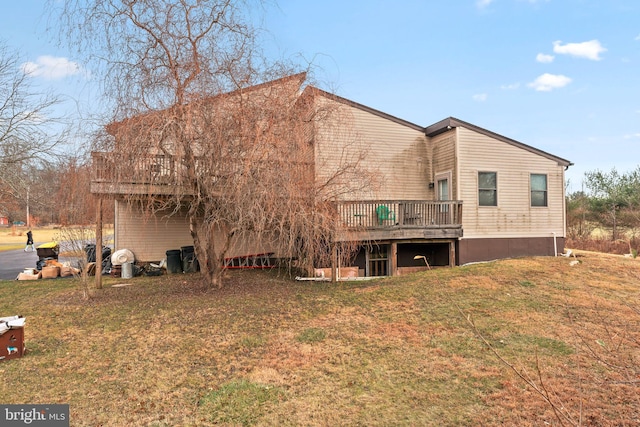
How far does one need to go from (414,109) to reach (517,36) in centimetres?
414

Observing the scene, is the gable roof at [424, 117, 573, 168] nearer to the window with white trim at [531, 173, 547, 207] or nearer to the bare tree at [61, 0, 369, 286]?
the window with white trim at [531, 173, 547, 207]

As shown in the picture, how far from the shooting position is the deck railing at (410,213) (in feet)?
35.7

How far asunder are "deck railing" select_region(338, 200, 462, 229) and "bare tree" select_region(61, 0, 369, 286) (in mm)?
3346

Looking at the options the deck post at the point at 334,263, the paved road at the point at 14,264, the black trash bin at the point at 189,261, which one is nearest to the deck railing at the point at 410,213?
the deck post at the point at 334,263

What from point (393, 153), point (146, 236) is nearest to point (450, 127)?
point (393, 153)

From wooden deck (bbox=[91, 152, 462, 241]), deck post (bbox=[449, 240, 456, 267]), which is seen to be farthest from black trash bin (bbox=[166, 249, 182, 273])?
deck post (bbox=[449, 240, 456, 267])

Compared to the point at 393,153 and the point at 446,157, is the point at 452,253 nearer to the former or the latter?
the point at 446,157

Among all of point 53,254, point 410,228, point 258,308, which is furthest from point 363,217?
point 53,254

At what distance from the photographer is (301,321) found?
651 cm

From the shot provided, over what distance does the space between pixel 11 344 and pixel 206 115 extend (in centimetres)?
463

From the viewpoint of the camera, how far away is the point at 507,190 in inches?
485

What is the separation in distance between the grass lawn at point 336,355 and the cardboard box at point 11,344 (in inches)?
4.2

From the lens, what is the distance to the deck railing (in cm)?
1087

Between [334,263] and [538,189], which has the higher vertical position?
[538,189]
